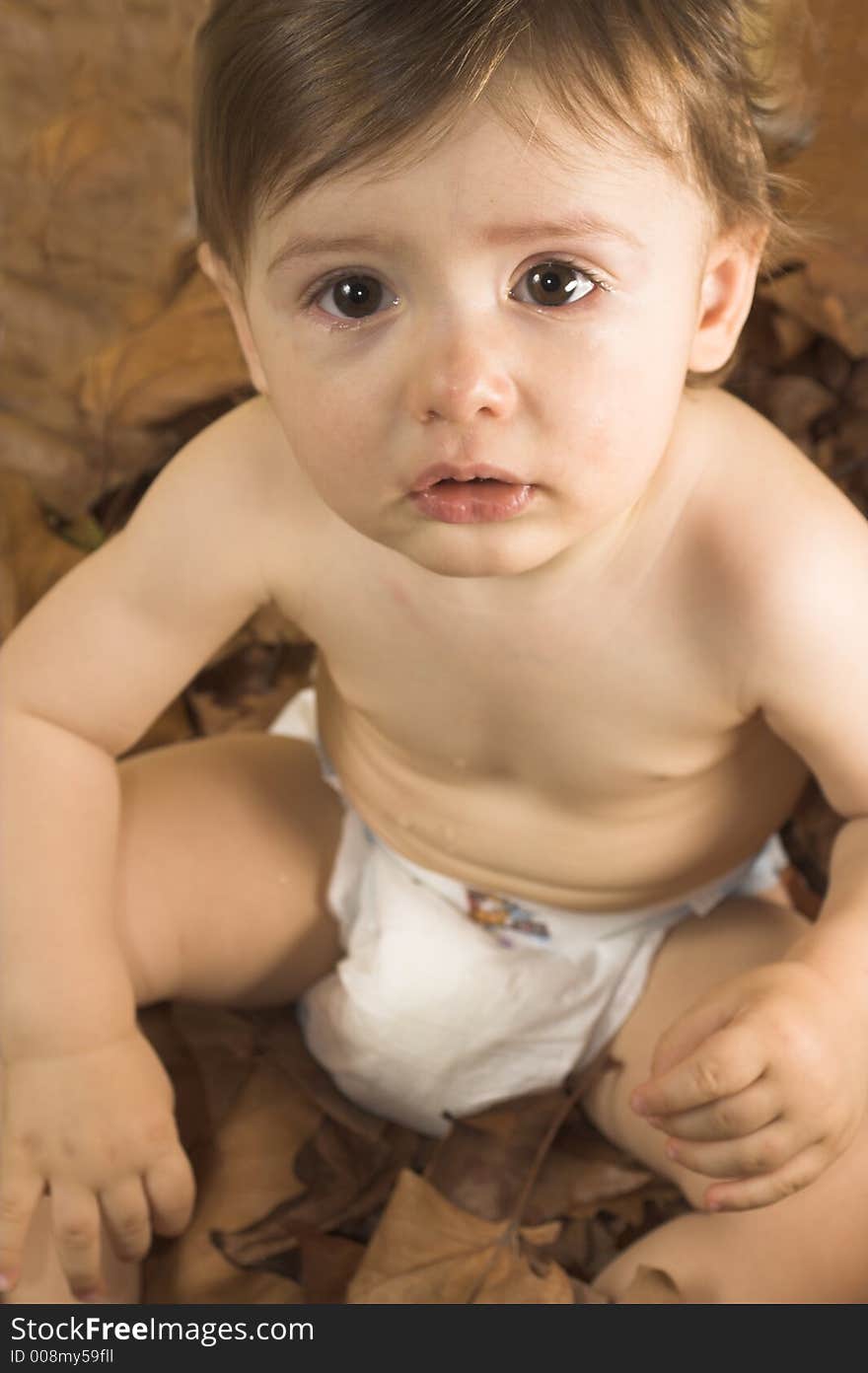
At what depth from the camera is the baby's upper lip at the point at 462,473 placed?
69cm

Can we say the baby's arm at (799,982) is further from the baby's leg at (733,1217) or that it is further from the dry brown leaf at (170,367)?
the dry brown leaf at (170,367)

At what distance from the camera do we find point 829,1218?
885 mm

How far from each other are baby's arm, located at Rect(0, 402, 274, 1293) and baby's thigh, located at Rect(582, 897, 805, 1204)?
274 mm

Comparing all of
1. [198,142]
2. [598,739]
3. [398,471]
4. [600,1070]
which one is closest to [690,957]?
[600,1070]

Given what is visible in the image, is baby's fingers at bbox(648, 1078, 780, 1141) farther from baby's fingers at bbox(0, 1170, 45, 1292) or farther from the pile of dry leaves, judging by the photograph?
baby's fingers at bbox(0, 1170, 45, 1292)

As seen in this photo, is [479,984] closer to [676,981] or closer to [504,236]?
[676,981]

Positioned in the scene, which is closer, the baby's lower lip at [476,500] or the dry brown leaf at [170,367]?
the baby's lower lip at [476,500]

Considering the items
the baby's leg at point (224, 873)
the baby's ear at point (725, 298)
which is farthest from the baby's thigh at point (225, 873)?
the baby's ear at point (725, 298)

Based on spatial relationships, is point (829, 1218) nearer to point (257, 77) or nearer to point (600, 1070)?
point (600, 1070)

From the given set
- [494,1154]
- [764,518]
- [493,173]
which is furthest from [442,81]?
[494,1154]

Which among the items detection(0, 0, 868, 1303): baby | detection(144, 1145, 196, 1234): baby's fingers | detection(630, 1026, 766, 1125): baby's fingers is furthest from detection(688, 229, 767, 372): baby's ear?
detection(144, 1145, 196, 1234): baby's fingers

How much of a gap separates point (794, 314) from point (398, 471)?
63 centimetres

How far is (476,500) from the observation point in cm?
71

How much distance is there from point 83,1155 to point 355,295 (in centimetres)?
51
